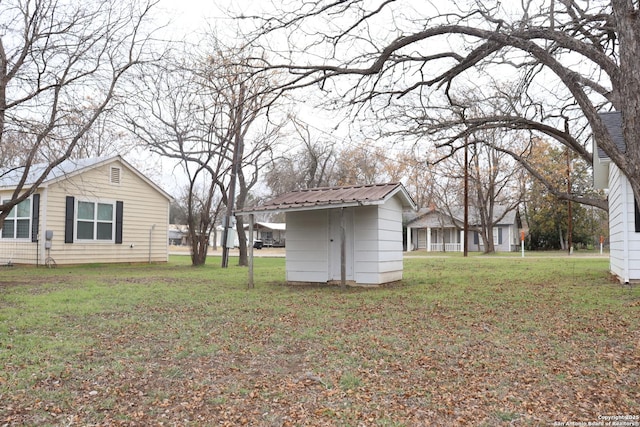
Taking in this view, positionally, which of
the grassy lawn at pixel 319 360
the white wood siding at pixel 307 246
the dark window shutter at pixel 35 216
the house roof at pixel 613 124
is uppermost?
the house roof at pixel 613 124

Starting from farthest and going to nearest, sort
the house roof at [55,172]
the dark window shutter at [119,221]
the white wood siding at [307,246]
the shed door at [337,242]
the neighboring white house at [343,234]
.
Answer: the dark window shutter at [119,221], the house roof at [55,172], the white wood siding at [307,246], the shed door at [337,242], the neighboring white house at [343,234]

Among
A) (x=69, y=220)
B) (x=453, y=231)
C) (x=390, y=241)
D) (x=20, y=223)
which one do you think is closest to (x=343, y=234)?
(x=390, y=241)

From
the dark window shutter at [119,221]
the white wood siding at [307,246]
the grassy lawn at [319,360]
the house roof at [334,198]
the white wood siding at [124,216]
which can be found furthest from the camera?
the dark window shutter at [119,221]

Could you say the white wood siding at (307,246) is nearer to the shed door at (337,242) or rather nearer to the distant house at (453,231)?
the shed door at (337,242)

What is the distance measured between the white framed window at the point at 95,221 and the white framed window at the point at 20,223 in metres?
1.46

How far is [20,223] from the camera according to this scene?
16688mm

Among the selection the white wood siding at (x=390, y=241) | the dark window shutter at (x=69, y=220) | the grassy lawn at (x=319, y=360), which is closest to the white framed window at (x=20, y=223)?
the dark window shutter at (x=69, y=220)

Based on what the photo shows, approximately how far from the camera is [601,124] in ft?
17.1

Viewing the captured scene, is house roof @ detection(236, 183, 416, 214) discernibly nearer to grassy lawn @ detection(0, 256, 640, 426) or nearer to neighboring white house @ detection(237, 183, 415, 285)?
neighboring white house @ detection(237, 183, 415, 285)

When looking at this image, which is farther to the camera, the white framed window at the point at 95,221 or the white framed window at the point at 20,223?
the white framed window at the point at 95,221

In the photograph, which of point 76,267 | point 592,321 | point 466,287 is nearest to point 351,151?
point 76,267

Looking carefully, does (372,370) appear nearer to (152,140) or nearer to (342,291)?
(342,291)

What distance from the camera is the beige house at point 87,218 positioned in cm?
1609

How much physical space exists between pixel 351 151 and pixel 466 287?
2686 centimetres
